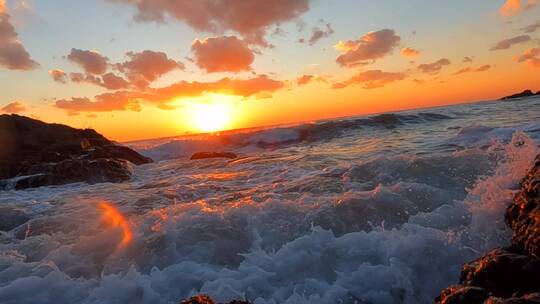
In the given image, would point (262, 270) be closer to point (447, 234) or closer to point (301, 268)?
point (301, 268)

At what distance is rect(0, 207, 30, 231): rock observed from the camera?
328 inches

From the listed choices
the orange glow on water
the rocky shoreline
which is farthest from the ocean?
the rocky shoreline

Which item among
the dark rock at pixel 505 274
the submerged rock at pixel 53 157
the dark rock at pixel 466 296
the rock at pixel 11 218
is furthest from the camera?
the submerged rock at pixel 53 157

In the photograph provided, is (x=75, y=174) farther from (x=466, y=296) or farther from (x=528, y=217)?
(x=466, y=296)

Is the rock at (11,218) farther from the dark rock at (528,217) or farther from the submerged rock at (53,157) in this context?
the dark rock at (528,217)

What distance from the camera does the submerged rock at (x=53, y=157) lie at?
599 inches

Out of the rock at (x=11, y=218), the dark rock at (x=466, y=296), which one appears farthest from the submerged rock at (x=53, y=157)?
the dark rock at (x=466, y=296)

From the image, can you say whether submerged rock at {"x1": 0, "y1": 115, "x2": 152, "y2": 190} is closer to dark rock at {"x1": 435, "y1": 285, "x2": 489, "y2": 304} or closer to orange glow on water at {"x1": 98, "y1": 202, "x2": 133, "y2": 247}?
orange glow on water at {"x1": 98, "y1": 202, "x2": 133, "y2": 247}

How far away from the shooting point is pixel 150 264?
18.6ft

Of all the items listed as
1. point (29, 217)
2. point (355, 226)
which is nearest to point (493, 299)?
point (355, 226)

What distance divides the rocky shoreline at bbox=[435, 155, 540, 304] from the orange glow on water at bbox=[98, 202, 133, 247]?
479cm

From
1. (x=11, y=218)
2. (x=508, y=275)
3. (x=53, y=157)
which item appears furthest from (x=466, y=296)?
(x=53, y=157)

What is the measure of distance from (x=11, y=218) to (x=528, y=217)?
9.43 m

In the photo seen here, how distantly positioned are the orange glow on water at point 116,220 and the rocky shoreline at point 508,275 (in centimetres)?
479
